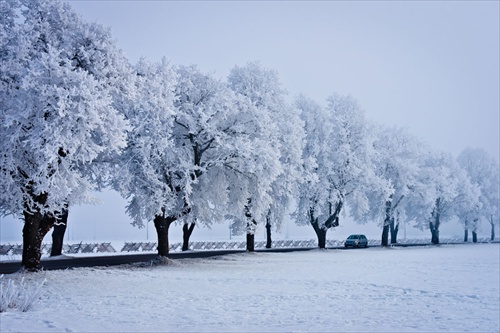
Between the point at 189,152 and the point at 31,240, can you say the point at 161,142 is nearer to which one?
the point at 189,152

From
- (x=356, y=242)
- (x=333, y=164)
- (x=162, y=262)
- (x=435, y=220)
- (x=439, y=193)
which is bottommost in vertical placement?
(x=356, y=242)

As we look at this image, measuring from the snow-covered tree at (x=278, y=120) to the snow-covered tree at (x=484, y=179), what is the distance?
1981 inches

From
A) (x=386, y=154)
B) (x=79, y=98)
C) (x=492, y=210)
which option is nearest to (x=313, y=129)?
(x=386, y=154)

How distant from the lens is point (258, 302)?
15609mm

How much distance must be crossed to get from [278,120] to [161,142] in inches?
609

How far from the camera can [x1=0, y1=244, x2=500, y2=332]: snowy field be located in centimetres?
1186

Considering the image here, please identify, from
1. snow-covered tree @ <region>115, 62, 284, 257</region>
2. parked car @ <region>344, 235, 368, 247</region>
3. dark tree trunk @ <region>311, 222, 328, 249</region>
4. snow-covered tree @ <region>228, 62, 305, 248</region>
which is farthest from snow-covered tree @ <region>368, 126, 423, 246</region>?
snow-covered tree @ <region>115, 62, 284, 257</region>

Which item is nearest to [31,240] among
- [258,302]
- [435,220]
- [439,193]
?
[258,302]

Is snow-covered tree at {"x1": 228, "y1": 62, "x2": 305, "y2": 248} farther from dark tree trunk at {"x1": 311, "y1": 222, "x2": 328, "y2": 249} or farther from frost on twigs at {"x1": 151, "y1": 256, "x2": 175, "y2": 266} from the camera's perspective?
frost on twigs at {"x1": 151, "y1": 256, "x2": 175, "y2": 266}

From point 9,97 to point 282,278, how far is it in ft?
45.2

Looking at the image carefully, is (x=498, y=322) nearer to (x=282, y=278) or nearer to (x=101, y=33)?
(x=282, y=278)

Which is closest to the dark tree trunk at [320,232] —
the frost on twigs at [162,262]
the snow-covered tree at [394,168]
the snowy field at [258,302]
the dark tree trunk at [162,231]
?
the snow-covered tree at [394,168]

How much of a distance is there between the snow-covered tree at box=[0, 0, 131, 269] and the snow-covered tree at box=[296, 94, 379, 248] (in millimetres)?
29238

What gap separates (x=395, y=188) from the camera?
61438mm
